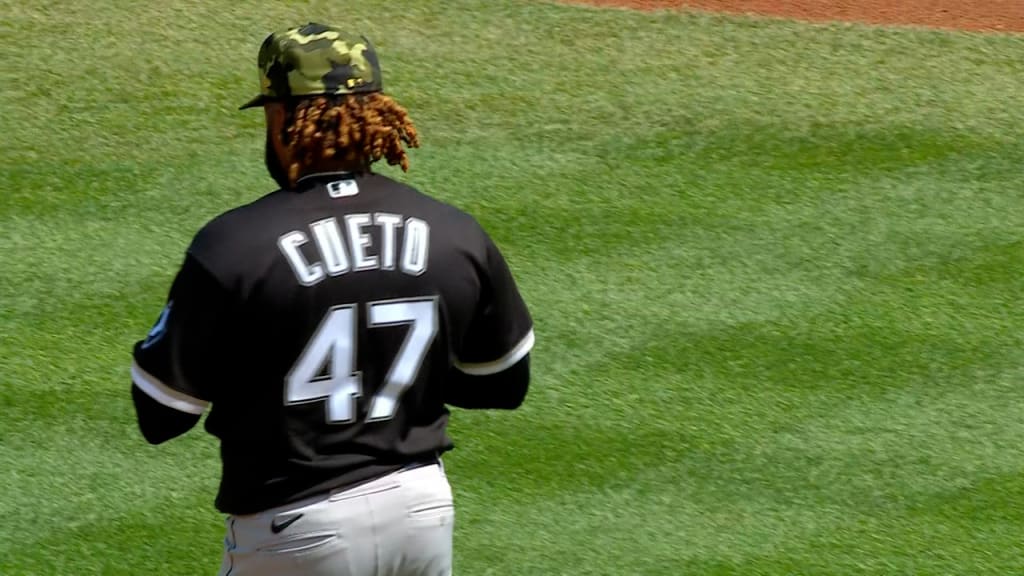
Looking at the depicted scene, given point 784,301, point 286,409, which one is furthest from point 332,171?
point 784,301

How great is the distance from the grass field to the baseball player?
2.03 m

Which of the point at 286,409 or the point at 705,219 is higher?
the point at 286,409

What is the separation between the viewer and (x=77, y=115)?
814 cm

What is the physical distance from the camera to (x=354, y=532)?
2982 mm

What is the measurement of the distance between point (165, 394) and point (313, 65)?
69 cm

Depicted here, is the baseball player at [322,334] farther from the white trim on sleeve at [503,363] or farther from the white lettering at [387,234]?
the white trim on sleeve at [503,363]

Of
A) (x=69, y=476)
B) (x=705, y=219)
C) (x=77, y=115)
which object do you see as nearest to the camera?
(x=69, y=476)

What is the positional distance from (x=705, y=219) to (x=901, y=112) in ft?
5.44

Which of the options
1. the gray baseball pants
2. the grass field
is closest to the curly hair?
the gray baseball pants

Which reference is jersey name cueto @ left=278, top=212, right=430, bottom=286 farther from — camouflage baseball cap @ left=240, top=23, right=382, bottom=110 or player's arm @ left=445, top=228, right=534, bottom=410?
camouflage baseball cap @ left=240, top=23, right=382, bottom=110

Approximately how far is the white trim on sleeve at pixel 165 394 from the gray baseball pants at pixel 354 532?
9.8 inches

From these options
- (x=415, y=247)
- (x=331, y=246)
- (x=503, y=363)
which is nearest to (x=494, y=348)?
(x=503, y=363)

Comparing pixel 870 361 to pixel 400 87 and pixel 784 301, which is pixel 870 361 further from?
pixel 400 87

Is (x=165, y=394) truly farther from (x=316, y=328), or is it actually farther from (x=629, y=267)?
(x=629, y=267)
